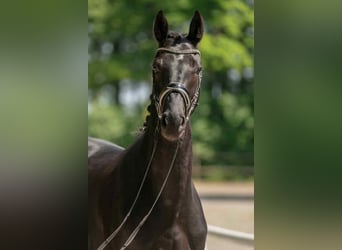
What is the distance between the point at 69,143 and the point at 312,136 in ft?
3.68

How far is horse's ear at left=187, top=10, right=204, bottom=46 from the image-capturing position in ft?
8.28

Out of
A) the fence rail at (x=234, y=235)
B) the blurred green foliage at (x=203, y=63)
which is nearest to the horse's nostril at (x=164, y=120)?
the fence rail at (x=234, y=235)

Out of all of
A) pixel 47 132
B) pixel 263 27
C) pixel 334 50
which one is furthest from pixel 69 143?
pixel 334 50

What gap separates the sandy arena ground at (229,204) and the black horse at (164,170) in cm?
199

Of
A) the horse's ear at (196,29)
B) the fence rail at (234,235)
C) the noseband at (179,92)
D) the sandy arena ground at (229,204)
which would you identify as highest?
the horse's ear at (196,29)

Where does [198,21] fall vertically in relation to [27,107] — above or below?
above

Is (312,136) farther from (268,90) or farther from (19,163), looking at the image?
(19,163)

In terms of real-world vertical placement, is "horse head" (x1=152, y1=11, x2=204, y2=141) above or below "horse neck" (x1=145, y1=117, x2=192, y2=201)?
above

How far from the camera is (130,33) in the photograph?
245 inches

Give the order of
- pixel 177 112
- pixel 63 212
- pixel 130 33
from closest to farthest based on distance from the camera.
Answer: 1. pixel 177 112
2. pixel 63 212
3. pixel 130 33

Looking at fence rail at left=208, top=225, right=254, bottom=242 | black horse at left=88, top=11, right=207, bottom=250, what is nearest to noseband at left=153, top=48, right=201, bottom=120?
black horse at left=88, top=11, right=207, bottom=250

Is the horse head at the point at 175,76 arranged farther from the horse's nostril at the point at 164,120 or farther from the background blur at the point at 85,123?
the background blur at the point at 85,123

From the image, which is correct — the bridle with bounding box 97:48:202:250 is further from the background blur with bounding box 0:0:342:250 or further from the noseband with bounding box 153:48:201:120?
the background blur with bounding box 0:0:342:250

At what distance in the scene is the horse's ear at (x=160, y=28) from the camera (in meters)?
2.52
